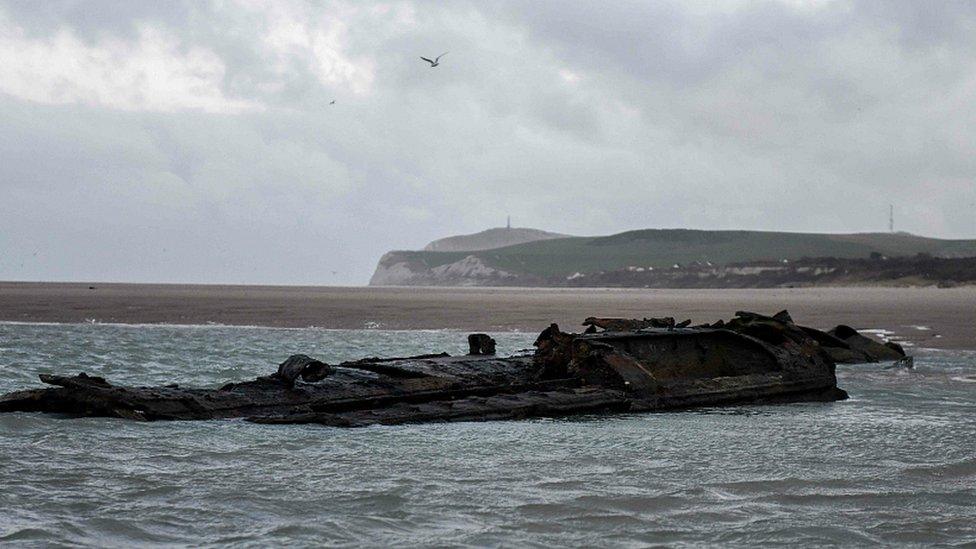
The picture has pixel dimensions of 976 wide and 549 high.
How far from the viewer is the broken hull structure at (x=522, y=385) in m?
13.2

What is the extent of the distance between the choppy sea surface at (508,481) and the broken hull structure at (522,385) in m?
0.41

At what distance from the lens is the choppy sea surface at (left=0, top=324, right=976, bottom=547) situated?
7.88 metres

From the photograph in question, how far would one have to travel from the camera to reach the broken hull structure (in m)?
13.2

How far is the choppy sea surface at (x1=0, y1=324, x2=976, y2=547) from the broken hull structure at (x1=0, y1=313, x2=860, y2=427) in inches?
16.2

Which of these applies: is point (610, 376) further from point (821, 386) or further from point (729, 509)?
point (729, 509)

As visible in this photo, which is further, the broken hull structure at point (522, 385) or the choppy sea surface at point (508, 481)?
the broken hull structure at point (522, 385)

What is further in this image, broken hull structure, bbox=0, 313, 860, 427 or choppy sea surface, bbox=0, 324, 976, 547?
broken hull structure, bbox=0, 313, 860, 427

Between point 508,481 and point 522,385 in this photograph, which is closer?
point 508,481

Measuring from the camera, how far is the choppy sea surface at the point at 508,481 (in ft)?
25.8

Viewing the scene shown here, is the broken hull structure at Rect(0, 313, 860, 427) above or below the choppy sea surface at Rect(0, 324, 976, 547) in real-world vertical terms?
above

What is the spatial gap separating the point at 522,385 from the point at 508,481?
20.1 ft

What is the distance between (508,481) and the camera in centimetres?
980

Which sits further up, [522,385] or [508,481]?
[522,385]

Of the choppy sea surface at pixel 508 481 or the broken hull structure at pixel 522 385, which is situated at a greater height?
the broken hull structure at pixel 522 385
